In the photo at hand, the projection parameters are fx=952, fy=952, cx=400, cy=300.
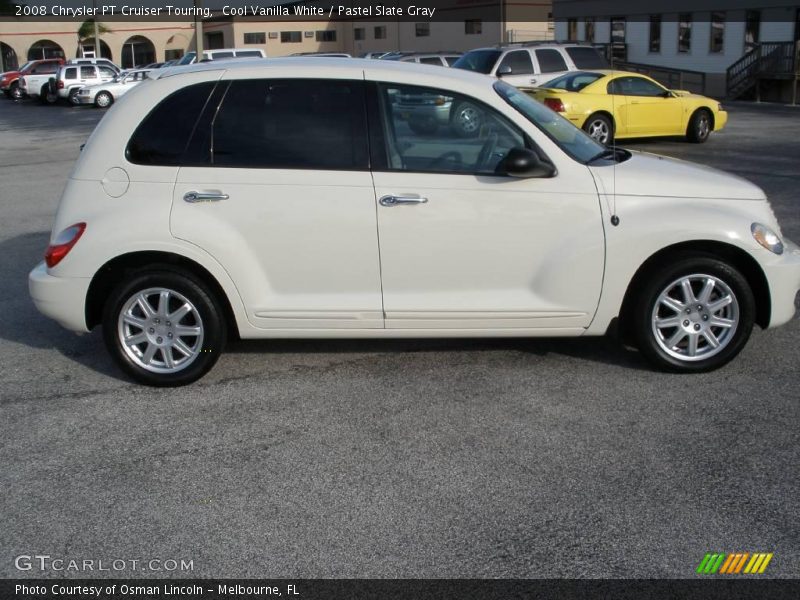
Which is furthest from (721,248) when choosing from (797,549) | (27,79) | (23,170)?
(27,79)

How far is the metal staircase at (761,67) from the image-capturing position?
3462 centimetres

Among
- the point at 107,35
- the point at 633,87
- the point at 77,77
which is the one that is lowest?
the point at 633,87

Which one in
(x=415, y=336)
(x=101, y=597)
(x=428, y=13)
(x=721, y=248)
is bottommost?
(x=101, y=597)

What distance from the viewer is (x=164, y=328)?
18.5ft

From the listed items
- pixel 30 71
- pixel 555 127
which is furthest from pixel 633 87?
pixel 30 71

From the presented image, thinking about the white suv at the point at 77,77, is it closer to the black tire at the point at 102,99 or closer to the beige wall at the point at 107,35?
the black tire at the point at 102,99

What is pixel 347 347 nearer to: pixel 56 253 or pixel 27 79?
pixel 56 253

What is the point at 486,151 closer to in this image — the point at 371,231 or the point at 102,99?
the point at 371,231

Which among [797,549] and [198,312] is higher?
[198,312]

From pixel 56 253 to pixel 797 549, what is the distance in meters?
4.25

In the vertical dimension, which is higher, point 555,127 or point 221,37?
point 221,37

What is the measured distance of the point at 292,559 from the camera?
378cm

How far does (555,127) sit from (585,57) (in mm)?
17783

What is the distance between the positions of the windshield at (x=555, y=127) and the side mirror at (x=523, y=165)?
0.23 metres
